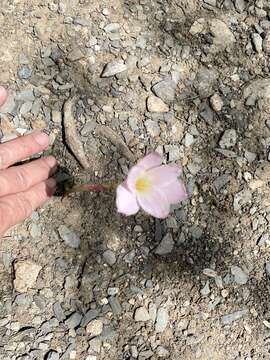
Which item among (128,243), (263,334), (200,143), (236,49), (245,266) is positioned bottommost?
(263,334)

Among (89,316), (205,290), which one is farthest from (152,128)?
(89,316)

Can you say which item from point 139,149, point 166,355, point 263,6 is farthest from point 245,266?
point 263,6

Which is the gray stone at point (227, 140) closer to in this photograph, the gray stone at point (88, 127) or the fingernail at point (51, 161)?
the gray stone at point (88, 127)

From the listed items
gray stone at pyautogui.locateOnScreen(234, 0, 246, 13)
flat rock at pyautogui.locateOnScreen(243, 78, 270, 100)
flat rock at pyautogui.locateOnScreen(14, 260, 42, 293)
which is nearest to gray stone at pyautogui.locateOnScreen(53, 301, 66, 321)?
flat rock at pyautogui.locateOnScreen(14, 260, 42, 293)

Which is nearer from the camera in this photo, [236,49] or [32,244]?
[32,244]

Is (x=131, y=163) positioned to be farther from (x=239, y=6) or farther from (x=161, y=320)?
(x=239, y=6)

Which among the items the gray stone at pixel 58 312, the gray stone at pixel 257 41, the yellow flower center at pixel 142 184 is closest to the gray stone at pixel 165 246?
the gray stone at pixel 58 312

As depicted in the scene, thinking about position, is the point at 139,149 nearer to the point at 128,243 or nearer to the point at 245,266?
the point at 128,243
